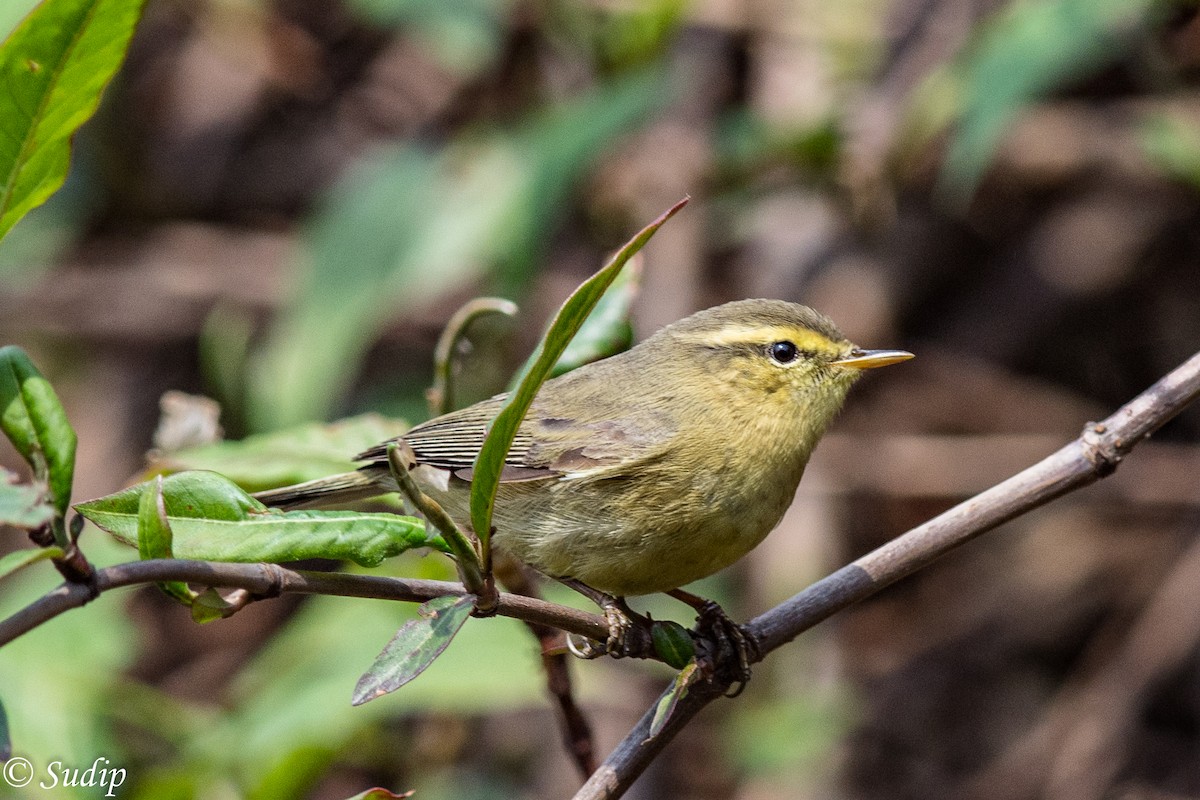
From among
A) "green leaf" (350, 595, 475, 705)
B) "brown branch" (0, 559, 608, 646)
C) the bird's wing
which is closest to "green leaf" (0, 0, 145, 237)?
"brown branch" (0, 559, 608, 646)

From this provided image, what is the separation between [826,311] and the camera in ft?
19.6

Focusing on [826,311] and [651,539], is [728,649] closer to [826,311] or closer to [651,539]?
[651,539]

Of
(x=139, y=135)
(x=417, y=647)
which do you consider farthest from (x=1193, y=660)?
(x=139, y=135)

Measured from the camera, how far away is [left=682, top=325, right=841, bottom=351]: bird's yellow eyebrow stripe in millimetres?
3238

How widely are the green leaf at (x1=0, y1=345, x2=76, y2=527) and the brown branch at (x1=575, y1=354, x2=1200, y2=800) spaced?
0.99 metres

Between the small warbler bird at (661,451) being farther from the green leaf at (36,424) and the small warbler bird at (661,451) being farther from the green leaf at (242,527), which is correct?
the green leaf at (36,424)

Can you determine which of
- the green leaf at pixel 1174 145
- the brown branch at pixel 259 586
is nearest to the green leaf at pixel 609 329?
the brown branch at pixel 259 586

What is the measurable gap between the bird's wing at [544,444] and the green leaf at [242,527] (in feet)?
3.15

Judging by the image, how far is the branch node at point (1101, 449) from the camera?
2.19 m

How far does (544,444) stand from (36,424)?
163 cm

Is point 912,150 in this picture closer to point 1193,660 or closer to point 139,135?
point 1193,660

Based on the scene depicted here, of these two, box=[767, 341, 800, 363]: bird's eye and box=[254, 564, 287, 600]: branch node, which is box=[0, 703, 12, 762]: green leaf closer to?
box=[254, 564, 287, 600]: branch node

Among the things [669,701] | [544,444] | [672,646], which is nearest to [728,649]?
[672,646]

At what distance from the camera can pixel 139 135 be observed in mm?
7590
